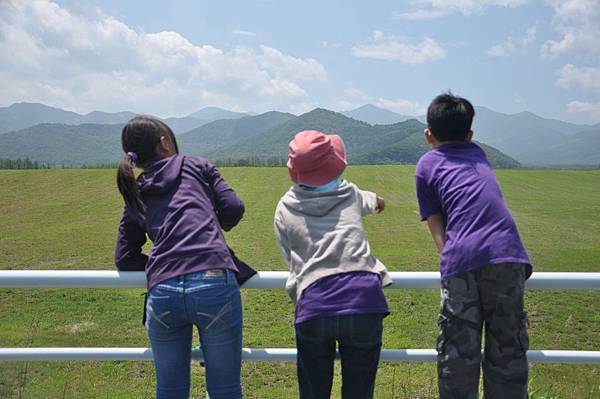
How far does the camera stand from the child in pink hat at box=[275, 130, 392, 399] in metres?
1.90

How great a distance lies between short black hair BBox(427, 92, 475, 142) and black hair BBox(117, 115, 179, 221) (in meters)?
1.15

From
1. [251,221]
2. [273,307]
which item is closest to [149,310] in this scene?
[273,307]

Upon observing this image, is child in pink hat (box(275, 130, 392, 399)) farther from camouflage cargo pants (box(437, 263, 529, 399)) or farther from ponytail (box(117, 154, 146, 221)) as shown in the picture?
ponytail (box(117, 154, 146, 221))

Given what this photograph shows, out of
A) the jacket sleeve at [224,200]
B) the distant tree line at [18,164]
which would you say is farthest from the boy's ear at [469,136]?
the distant tree line at [18,164]

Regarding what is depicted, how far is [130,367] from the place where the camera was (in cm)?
591

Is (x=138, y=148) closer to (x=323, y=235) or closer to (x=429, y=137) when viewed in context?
(x=323, y=235)

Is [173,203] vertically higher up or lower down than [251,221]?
higher up

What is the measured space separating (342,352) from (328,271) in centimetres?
33

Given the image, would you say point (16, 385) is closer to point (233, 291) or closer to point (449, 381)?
point (233, 291)

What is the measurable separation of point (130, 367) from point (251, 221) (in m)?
21.0

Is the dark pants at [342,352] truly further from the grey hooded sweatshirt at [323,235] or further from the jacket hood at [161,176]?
the jacket hood at [161,176]

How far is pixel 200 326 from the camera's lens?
6.40ft

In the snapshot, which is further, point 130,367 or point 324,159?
point 130,367

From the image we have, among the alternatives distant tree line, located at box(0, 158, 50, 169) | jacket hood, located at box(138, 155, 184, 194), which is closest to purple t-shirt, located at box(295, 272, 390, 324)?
jacket hood, located at box(138, 155, 184, 194)
